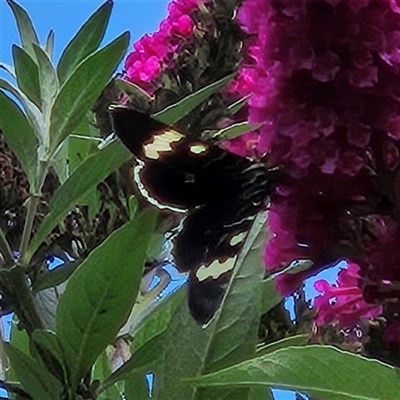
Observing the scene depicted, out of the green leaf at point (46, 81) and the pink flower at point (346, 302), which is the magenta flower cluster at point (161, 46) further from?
the pink flower at point (346, 302)

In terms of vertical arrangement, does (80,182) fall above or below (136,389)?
above

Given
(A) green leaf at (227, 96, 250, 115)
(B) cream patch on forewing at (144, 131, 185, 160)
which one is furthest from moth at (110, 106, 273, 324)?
(A) green leaf at (227, 96, 250, 115)

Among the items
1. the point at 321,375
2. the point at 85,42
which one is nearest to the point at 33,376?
the point at 321,375

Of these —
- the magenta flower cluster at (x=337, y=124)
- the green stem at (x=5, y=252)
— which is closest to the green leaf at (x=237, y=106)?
the magenta flower cluster at (x=337, y=124)

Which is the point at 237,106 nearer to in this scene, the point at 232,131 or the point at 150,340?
the point at 232,131

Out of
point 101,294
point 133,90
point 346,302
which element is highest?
point 133,90

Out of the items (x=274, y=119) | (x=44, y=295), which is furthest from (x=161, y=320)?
(x=274, y=119)

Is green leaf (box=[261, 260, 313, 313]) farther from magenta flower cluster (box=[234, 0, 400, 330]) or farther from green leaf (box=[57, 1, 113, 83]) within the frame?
green leaf (box=[57, 1, 113, 83])
